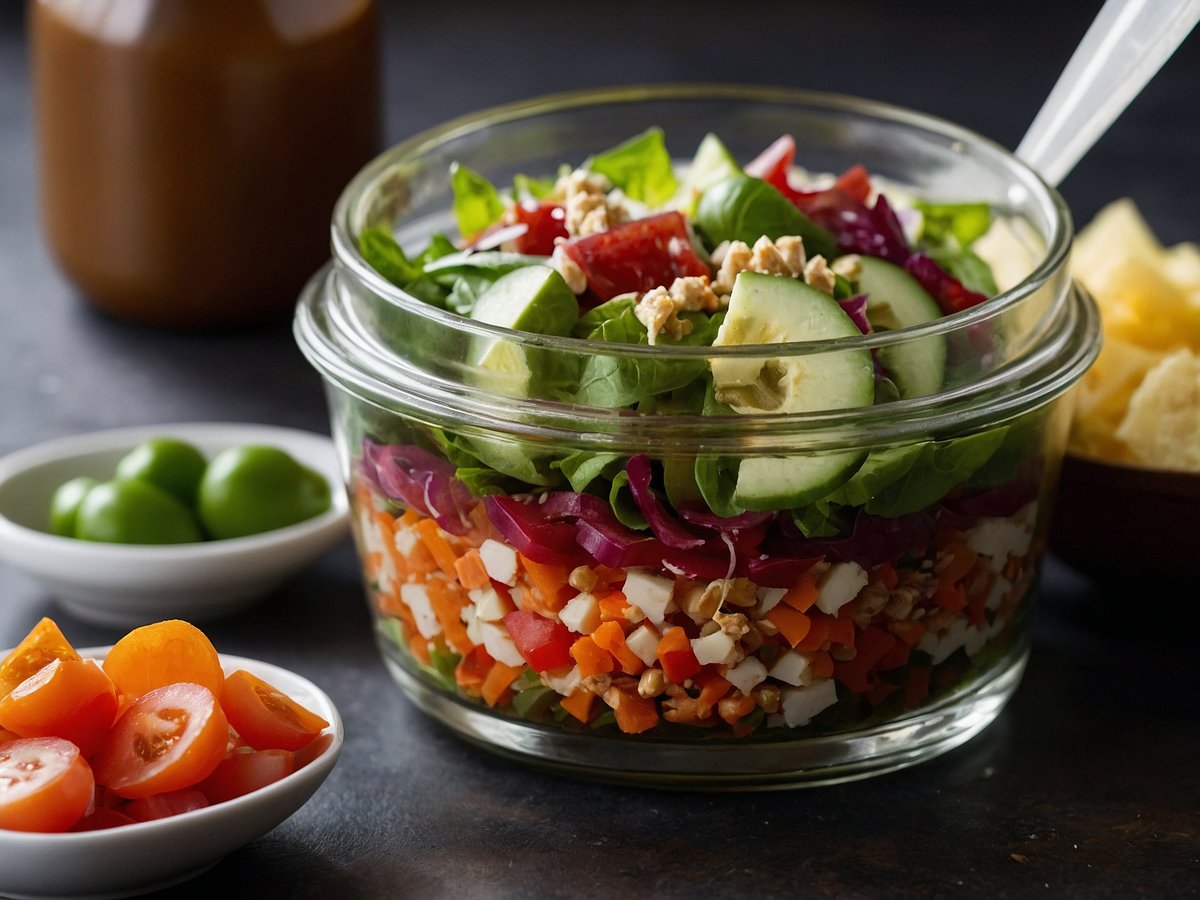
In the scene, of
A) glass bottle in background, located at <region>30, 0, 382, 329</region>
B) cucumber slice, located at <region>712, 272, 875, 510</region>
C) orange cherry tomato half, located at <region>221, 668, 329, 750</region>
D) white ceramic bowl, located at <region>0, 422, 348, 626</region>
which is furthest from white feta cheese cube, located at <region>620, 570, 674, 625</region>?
glass bottle in background, located at <region>30, 0, 382, 329</region>

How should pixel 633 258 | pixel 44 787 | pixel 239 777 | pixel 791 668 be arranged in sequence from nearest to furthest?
pixel 44 787
pixel 239 777
pixel 791 668
pixel 633 258

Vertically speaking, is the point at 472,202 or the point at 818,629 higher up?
the point at 472,202

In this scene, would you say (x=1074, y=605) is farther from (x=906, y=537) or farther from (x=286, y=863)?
(x=286, y=863)

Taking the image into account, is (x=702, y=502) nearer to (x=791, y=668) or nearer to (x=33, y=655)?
(x=791, y=668)

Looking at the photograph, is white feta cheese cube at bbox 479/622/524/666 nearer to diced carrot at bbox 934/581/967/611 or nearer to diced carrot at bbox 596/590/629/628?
diced carrot at bbox 596/590/629/628

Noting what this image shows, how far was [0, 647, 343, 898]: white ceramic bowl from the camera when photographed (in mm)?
1363

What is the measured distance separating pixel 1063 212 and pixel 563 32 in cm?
266

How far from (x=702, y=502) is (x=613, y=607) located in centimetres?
13

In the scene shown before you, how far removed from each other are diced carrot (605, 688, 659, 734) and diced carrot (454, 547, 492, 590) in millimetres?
169

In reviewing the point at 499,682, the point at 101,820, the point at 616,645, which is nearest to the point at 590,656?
the point at 616,645

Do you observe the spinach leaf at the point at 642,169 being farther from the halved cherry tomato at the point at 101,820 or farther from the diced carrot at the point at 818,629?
the halved cherry tomato at the point at 101,820

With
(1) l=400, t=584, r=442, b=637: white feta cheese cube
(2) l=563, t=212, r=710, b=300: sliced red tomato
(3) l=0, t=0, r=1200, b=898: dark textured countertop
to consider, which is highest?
(2) l=563, t=212, r=710, b=300: sliced red tomato

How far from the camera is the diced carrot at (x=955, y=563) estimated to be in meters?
1.61

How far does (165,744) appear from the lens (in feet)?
4.66
